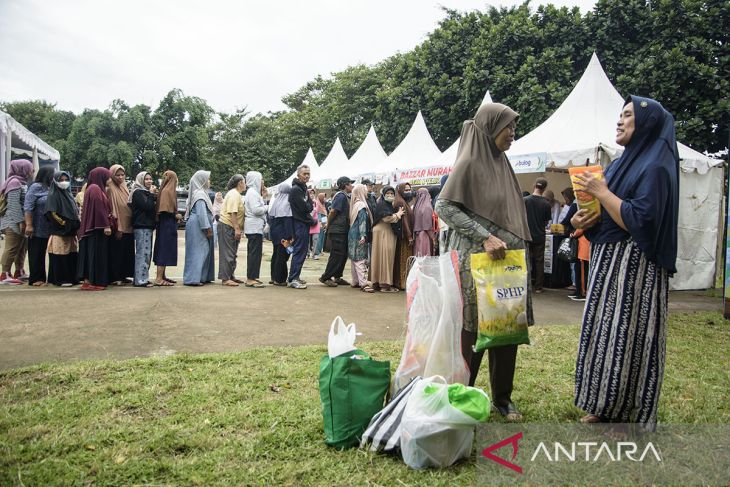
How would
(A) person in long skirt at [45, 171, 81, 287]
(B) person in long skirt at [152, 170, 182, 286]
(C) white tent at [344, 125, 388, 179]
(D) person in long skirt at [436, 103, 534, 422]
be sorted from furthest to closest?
(C) white tent at [344, 125, 388, 179]
(B) person in long skirt at [152, 170, 182, 286]
(A) person in long skirt at [45, 171, 81, 287]
(D) person in long skirt at [436, 103, 534, 422]

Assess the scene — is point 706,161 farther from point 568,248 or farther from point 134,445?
point 134,445

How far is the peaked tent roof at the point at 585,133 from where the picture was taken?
8.26 metres

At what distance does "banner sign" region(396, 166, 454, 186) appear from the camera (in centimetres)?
1115

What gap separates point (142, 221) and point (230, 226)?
133cm

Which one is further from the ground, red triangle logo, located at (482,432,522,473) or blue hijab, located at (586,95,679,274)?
blue hijab, located at (586,95,679,274)

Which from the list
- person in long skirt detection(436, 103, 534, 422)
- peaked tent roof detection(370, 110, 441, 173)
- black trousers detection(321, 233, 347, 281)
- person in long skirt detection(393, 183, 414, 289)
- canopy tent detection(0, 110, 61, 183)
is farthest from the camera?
peaked tent roof detection(370, 110, 441, 173)

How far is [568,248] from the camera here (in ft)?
25.0

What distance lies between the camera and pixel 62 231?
687cm

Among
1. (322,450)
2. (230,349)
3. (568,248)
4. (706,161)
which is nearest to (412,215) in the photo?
(568,248)

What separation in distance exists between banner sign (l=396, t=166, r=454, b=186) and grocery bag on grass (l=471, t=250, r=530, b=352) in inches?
332

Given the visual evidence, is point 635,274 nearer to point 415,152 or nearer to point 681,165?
point 681,165

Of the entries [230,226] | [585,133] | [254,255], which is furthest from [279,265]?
[585,133]

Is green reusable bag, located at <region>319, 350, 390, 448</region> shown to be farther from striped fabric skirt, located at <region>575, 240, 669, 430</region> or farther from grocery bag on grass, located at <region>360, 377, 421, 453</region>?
striped fabric skirt, located at <region>575, 240, 669, 430</region>

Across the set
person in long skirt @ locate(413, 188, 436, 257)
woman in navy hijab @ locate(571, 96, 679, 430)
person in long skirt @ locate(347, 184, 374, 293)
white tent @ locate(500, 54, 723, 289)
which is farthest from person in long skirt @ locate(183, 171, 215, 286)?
woman in navy hijab @ locate(571, 96, 679, 430)
